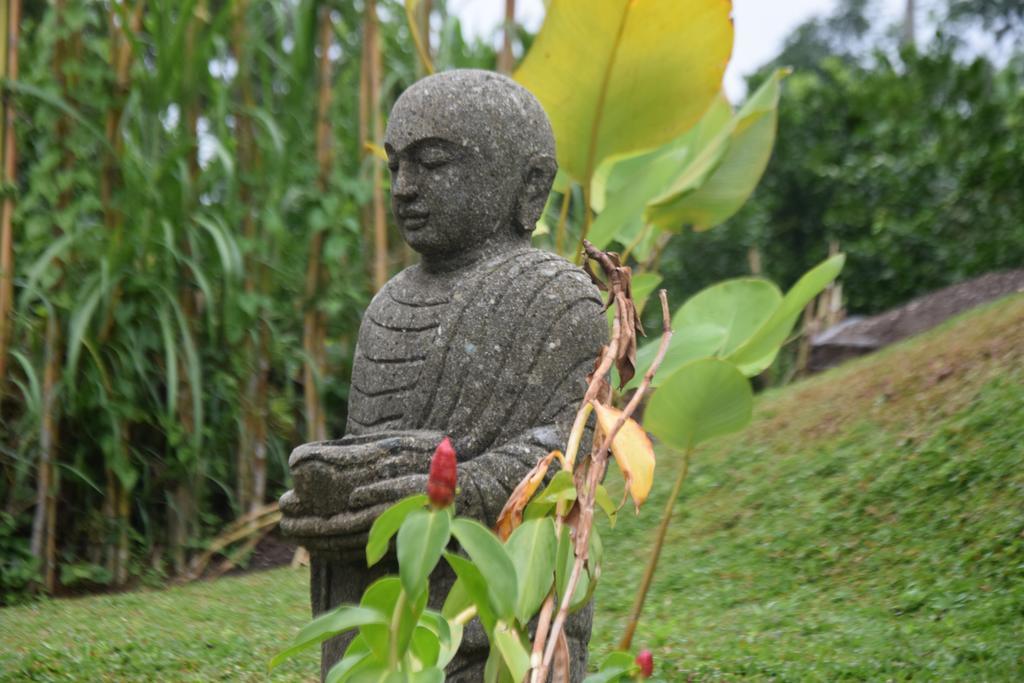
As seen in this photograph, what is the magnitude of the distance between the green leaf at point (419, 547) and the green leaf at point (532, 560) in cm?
16

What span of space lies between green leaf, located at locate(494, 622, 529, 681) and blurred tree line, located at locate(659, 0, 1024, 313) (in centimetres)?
923

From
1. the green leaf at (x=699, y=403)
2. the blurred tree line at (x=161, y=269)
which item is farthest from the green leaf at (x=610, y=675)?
the blurred tree line at (x=161, y=269)

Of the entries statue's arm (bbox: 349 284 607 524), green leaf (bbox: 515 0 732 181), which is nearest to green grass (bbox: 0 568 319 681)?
statue's arm (bbox: 349 284 607 524)

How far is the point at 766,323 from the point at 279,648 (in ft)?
7.20

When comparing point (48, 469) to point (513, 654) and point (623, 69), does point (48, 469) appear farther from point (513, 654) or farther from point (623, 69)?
point (513, 654)

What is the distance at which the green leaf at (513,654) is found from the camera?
63.9 inches

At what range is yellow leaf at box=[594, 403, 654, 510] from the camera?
1.84 meters

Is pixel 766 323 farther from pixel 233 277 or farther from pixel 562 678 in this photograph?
pixel 562 678

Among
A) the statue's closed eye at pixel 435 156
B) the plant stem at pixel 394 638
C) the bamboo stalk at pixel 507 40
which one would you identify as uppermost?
the bamboo stalk at pixel 507 40

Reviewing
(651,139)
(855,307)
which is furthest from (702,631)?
(855,307)

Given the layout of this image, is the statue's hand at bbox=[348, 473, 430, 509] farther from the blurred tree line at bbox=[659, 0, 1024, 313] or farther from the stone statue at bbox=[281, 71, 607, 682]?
the blurred tree line at bbox=[659, 0, 1024, 313]

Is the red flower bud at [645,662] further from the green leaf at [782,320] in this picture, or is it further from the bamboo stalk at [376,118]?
the bamboo stalk at [376,118]

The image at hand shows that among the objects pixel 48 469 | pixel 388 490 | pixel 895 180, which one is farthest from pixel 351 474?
pixel 895 180

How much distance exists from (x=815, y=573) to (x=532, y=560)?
434cm
